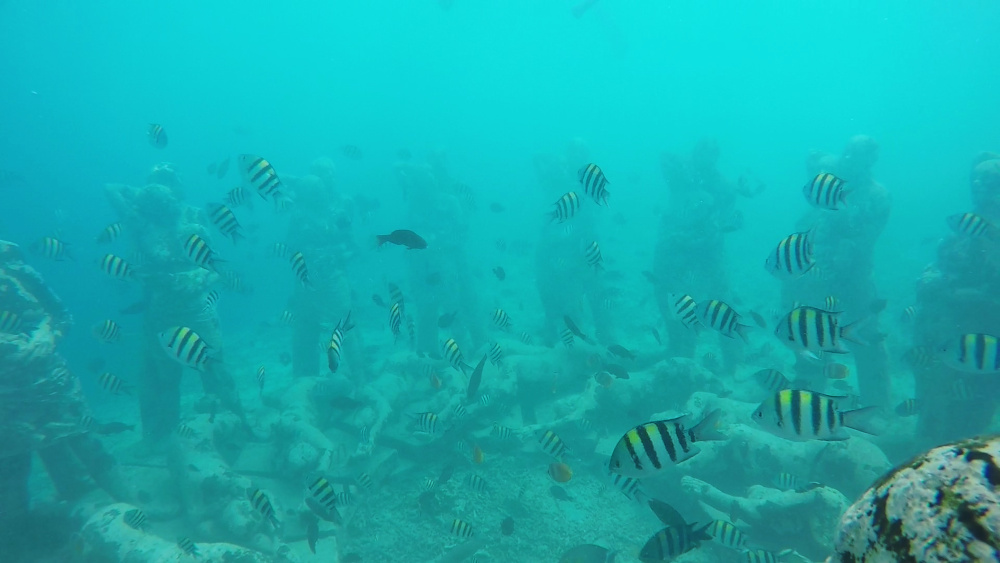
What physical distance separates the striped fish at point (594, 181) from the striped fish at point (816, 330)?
9.24 ft

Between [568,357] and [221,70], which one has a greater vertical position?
[221,70]

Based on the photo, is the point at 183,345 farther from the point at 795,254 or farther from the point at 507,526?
the point at 795,254

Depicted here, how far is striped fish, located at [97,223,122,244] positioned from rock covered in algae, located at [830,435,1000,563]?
1388 centimetres

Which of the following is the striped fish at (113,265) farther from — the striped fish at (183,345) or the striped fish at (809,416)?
the striped fish at (809,416)

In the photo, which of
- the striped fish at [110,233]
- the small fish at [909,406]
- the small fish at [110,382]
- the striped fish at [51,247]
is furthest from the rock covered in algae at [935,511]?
the striped fish at [110,233]

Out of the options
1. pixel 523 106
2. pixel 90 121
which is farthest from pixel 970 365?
pixel 90 121

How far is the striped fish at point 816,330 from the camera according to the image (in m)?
3.99

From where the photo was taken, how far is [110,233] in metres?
10.9

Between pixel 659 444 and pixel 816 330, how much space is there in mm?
2091

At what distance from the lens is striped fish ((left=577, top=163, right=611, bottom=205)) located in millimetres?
6008

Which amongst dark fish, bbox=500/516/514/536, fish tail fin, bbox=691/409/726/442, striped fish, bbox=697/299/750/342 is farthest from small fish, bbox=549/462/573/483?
fish tail fin, bbox=691/409/726/442

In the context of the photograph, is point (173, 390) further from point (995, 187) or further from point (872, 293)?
point (995, 187)

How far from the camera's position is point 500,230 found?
57781 millimetres

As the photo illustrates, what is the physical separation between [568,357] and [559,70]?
192 m
